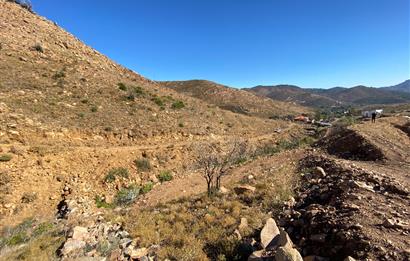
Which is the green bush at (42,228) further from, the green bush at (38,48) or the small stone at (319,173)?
the green bush at (38,48)

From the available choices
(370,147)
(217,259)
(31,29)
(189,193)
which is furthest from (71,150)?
(31,29)

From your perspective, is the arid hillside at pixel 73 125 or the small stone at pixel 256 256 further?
the arid hillside at pixel 73 125

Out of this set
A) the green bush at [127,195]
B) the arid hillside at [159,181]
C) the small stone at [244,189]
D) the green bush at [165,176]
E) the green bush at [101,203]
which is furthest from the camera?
the green bush at [165,176]

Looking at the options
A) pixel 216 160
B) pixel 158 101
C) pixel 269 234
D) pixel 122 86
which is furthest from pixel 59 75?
pixel 269 234

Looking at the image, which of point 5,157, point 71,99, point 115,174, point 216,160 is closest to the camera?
point 216,160

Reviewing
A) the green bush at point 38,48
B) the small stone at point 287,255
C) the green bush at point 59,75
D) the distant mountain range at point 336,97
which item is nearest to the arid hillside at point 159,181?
the small stone at point 287,255

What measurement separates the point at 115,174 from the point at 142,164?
7.04 ft

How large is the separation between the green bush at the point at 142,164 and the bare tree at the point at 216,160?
3.16 metres

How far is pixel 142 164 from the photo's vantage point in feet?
56.7

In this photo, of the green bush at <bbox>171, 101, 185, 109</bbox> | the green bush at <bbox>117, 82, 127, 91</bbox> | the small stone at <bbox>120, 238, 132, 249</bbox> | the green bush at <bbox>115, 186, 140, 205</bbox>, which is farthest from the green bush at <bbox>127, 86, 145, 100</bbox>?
the small stone at <bbox>120, 238, 132, 249</bbox>

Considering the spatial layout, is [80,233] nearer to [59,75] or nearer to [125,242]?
[125,242]

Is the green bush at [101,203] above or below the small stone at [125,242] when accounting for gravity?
below

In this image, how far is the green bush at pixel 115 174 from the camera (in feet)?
49.3

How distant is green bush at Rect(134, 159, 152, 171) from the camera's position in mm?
17139
